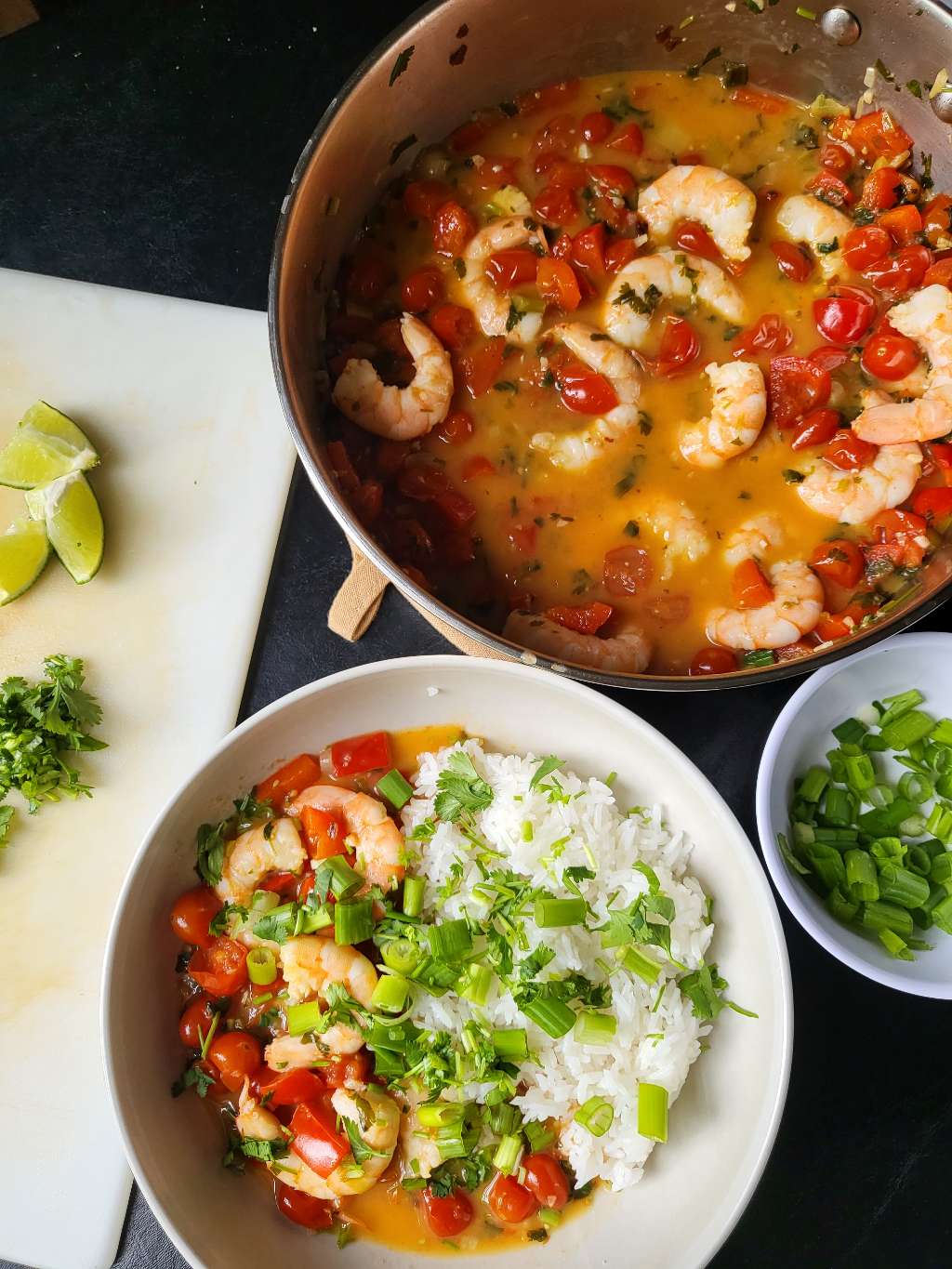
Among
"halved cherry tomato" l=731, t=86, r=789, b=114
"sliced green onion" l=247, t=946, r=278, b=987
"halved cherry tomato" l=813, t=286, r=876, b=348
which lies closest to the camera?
"sliced green onion" l=247, t=946, r=278, b=987

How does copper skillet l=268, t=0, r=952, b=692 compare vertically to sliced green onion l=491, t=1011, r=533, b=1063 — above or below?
above

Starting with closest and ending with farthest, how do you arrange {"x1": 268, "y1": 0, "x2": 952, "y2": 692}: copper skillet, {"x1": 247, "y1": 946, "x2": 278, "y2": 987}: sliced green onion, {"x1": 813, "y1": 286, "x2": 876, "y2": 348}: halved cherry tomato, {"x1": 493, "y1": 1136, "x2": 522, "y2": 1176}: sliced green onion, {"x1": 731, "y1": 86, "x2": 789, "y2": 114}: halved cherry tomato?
{"x1": 268, "y1": 0, "x2": 952, "y2": 692}: copper skillet → {"x1": 493, "y1": 1136, "x2": 522, "y2": 1176}: sliced green onion → {"x1": 247, "y1": 946, "x2": 278, "y2": 987}: sliced green onion → {"x1": 813, "y1": 286, "x2": 876, "y2": 348}: halved cherry tomato → {"x1": 731, "y1": 86, "x2": 789, "y2": 114}: halved cherry tomato

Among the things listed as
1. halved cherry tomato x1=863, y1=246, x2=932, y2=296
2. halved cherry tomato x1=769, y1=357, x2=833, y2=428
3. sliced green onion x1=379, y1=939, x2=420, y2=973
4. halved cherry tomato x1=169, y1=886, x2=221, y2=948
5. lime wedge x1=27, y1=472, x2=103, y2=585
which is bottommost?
halved cherry tomato x1=169, y1=886, x2=221, y2=948

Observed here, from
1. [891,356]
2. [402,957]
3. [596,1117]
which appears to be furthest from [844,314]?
[596,1117]

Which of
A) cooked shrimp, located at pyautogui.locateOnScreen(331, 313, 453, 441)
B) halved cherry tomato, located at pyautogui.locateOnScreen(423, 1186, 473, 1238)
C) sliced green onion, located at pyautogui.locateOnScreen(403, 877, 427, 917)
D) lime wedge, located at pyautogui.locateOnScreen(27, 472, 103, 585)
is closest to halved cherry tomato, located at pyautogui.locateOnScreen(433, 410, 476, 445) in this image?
cooked shrimp, located at pyautogui.locateOnScreen(331, 313, 453, 441)

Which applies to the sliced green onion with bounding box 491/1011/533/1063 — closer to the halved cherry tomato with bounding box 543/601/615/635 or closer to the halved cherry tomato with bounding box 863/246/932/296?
the halved cherry tomato with bounding box 543/601/615/635

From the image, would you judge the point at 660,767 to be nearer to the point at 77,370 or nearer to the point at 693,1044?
the point at 693,1044
